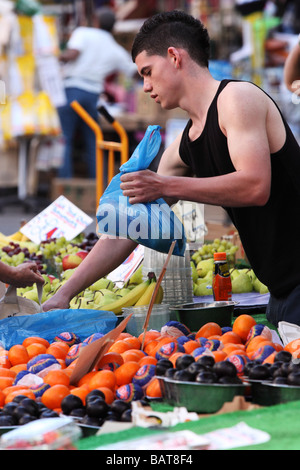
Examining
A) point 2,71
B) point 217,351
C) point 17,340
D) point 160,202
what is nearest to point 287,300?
point 160,202

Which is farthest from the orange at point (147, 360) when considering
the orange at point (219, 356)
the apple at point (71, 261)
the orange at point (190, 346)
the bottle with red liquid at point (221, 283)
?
the apple at point (71, 261)

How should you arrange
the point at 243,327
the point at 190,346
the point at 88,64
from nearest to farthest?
the point at 190,346 < the point at 243,327 < the point at 88,64

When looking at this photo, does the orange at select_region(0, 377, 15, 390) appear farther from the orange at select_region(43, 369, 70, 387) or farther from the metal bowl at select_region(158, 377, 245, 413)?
the metal bowl at select_region(158, 377, 245, 413)

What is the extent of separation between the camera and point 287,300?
301cm

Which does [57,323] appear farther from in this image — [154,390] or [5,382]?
[154,390]

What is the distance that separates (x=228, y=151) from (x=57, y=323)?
0.94 m

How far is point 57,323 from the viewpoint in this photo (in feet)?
9.64

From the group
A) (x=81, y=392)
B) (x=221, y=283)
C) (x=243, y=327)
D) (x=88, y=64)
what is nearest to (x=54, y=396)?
(x=81, y=392)

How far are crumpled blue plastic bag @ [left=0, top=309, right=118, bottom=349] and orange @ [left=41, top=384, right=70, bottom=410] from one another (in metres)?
0.82

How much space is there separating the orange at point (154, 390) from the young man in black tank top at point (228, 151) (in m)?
0.76

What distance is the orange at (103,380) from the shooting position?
7.00 ft

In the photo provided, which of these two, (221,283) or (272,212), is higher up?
(272,212)

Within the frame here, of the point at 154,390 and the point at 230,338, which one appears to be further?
the point at 230,338
